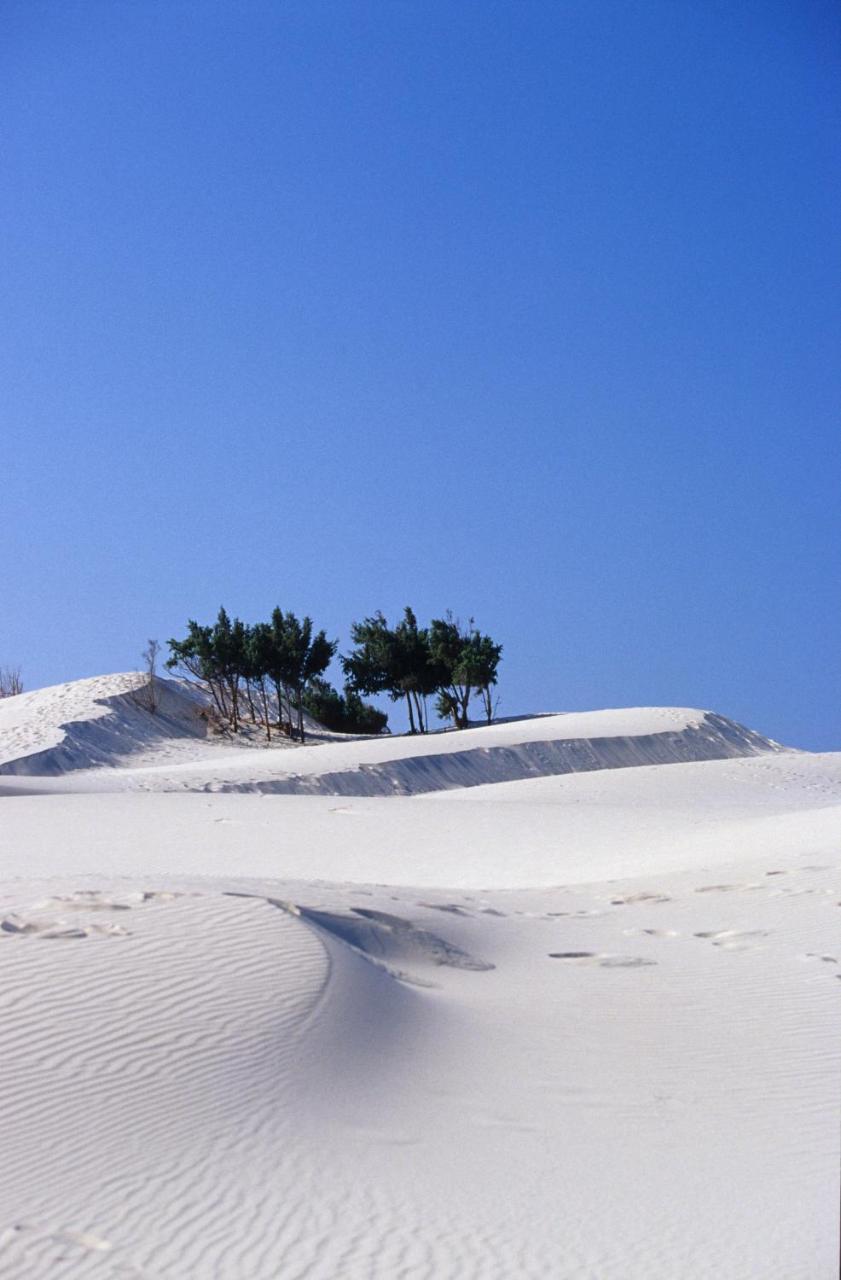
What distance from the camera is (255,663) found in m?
38.8

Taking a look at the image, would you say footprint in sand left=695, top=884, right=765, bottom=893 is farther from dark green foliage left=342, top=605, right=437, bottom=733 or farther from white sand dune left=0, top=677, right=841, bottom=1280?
dark green foliage left=342, top=605, right=437, bottom=733

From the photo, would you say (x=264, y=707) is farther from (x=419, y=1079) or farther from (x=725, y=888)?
(x=419, y=1079)

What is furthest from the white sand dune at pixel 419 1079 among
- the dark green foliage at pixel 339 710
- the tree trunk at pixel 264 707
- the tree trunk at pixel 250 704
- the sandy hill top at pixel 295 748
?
the dark green foliage at pixel 339 710

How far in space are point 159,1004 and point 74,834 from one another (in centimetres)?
1059

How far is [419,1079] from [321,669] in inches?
1387

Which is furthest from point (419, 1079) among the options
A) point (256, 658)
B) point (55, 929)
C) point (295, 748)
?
point (256, 658)

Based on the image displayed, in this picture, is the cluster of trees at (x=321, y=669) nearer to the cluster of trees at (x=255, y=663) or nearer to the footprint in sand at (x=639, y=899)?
the cluster of trees at (x=255, y=663)

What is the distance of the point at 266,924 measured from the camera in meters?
6.98

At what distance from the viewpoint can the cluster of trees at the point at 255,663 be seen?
38.7m

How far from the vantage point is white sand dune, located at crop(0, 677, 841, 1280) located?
3623 millimetres

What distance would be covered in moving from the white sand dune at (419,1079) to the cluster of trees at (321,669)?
2813 cm

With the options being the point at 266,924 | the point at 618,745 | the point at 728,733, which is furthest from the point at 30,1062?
the point at 728,733

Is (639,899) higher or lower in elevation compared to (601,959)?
higher

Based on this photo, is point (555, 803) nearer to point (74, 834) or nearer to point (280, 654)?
point (74, 834)
